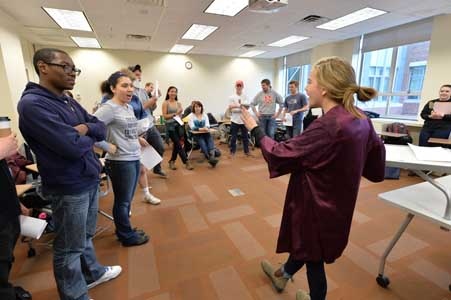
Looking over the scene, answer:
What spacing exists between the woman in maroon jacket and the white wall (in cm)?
705

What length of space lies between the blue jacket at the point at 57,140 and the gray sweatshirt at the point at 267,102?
13.7ft

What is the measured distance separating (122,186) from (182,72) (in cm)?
648

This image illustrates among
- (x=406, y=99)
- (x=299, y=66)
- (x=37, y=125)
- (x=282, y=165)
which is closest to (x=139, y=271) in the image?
(x=37, y=125)

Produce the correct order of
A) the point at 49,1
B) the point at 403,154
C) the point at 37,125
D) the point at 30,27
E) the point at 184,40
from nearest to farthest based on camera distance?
1. the point at 37,125
2. the point at 403,154
3. the point at 49,1
4. the point at 30,27
5. the point at 184,40

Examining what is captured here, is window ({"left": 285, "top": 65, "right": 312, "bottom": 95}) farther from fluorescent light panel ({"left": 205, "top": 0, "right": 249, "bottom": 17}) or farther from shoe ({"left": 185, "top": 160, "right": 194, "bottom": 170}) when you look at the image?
shoe ({"left": 185, "top": 160, "right": 194, "bottom": 170})

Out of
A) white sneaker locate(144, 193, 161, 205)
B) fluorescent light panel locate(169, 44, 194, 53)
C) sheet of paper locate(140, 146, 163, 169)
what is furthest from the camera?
fluorescent light panel locate(169, 44, 194, 53)

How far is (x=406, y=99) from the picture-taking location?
5.11 meters

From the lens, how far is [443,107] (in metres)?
3.66

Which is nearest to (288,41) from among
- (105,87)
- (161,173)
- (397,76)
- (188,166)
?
(397,76)

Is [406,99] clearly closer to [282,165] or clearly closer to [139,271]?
[282,165]

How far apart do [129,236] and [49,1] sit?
355 centimetres

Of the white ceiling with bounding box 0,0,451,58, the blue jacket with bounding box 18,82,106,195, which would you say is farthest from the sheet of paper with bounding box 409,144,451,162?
the white ceiling with bounding box 0,0,451,58

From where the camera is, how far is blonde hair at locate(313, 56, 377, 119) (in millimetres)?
1021

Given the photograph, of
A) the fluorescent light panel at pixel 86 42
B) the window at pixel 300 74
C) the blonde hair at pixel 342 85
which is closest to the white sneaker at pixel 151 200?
the blonde hair at pixel 342 85
